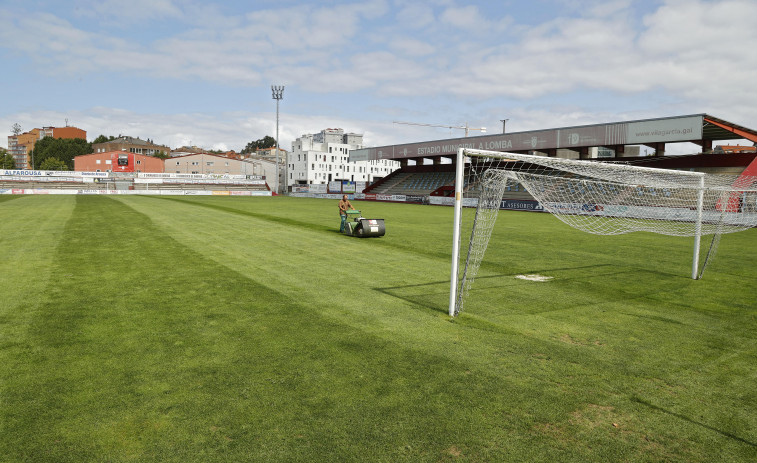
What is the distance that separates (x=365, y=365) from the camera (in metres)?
5.28

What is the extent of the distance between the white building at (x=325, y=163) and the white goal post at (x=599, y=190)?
76838 mm

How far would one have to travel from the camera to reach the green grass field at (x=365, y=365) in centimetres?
378

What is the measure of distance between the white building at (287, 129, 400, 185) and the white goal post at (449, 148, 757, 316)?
76.8m

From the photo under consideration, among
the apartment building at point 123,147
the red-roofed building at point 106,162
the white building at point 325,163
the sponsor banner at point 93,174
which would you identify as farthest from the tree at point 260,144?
the sponsor banner at point 93,174

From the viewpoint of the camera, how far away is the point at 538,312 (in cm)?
763

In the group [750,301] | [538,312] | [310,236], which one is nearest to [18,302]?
[538,312]

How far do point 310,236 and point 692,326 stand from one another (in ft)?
41.3

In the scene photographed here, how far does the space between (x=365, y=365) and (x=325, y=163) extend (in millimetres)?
98745

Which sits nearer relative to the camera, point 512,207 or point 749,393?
point 749,393

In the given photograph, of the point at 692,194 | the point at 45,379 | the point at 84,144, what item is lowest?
the point at 45,379

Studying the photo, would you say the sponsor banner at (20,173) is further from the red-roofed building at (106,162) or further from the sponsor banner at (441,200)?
the sponsor banner at (441,200)

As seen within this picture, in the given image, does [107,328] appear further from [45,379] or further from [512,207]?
[512,207]

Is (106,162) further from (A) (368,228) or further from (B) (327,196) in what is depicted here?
(A) (368,228)

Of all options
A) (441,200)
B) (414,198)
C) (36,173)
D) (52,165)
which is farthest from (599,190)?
(52,165)
